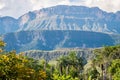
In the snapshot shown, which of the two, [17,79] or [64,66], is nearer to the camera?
[17,79]

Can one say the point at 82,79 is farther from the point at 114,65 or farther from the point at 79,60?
the point at 114,65

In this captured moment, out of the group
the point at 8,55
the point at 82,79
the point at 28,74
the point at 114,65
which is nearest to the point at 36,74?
the point at 28,74

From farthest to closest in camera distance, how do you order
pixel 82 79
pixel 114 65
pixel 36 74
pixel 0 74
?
1. pixel 82 79
2. pixel 114 65
3. pixel 36 74
4. pixel 0 74

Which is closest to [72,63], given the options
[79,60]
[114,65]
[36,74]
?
[79,60]

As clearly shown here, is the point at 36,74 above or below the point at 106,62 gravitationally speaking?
above

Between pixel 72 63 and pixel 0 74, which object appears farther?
pixel 72 63

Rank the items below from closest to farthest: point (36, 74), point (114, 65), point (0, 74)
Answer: point (0, 74) → point (36, 74) → point (114, 65)

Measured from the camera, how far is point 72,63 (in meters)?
180

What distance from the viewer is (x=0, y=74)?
1560 inches

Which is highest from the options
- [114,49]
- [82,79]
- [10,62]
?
[10,62]

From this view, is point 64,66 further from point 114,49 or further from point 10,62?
point 10,62

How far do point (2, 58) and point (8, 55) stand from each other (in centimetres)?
139

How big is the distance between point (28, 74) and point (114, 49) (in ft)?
453

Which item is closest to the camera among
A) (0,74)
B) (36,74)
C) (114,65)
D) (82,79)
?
(0,74)
